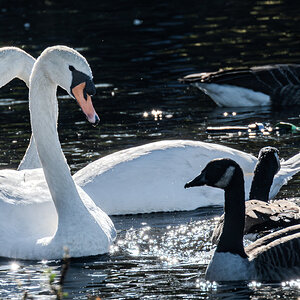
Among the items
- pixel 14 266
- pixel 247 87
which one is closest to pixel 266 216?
pixel 14 266

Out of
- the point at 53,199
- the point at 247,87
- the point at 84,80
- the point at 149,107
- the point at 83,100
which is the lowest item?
the point at 53,199

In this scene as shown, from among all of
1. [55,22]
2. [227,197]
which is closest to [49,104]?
[227,197]

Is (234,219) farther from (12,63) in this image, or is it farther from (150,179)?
(12,63)

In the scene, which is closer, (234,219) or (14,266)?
(234,219)

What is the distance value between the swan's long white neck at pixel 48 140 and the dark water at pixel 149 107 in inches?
29.9

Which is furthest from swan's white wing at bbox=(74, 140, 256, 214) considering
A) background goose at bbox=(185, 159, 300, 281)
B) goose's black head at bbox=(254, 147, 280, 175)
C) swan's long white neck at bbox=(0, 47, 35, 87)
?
background goose at bbox=(185, 159, 300, 281)

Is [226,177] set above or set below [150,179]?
below

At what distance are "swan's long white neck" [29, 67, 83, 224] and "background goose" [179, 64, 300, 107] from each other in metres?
7.56

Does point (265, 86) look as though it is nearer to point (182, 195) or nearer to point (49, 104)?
point (182, 195)

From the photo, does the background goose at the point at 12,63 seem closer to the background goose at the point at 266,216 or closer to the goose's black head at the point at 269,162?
the goose's black head at the point at 269,162

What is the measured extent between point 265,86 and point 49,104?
8.33m

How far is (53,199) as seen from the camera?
31.8ft

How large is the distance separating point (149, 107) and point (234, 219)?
8249 millimetres

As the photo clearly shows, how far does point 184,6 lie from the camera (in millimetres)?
30188
